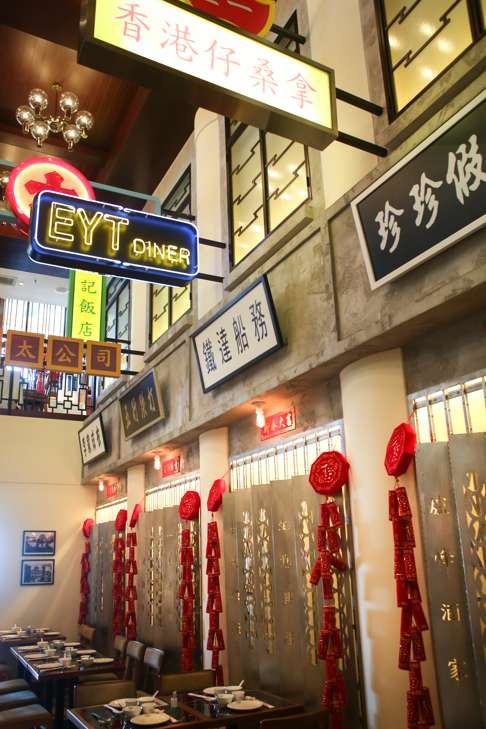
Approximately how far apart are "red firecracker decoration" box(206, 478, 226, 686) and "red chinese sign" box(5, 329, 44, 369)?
2853mm

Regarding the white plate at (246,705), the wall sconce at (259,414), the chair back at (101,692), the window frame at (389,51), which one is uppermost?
the window frame at (389,51)

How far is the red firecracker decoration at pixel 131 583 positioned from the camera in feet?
30.5

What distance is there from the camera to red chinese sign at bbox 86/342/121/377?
8.29 m

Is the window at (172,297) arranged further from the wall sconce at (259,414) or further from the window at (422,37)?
the window at (422,37)

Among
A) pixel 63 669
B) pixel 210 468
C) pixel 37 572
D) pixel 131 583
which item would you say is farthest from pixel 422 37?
pixel 37 572

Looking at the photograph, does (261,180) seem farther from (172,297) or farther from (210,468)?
(210,468)

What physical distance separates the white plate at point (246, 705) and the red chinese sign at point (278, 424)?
2.44 m

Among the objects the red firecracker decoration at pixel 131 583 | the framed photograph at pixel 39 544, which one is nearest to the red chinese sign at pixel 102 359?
the red firecracker decoration at pixel 131 583

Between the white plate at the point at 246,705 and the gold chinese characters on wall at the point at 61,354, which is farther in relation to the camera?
the gold chinese characters on wall at the point at 61,354

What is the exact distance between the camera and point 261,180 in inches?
271

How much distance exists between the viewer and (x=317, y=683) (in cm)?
503

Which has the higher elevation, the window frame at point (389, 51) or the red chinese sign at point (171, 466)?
the window frame at point (389, 51)

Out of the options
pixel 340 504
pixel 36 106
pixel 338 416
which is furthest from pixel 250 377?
pixel 36 106

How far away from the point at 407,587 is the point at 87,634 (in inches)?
317
